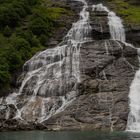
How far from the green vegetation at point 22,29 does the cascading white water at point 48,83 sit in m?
2.19

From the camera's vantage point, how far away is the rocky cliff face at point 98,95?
48.2 meters

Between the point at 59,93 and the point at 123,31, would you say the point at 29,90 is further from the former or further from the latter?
the point at 123,31

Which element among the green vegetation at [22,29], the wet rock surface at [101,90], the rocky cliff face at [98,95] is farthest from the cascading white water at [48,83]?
the green vegetation at [22,29]

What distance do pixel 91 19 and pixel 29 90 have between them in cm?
2349

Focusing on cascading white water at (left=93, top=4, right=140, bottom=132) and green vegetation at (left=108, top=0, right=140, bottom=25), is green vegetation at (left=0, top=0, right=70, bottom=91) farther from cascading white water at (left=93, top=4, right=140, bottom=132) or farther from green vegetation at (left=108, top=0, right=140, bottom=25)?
green vegetation at (left=108, top=0, right=140, bottom=25)

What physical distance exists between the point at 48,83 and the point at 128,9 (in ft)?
115

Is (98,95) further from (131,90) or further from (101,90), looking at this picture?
(131,90)

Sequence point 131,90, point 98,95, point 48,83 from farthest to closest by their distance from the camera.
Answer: point 48,83, point 131,90, point 98,95

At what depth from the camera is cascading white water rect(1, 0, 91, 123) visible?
52031mm

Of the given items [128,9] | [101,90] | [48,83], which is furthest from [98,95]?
[128,9]

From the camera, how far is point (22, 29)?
7500 cm

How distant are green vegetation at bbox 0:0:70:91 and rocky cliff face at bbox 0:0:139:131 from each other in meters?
5.71

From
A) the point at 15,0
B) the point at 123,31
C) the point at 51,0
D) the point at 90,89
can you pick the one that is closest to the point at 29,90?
the point at 90,89

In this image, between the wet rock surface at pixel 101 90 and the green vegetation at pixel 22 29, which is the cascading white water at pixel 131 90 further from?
the green vegetation at pixel 22 29
